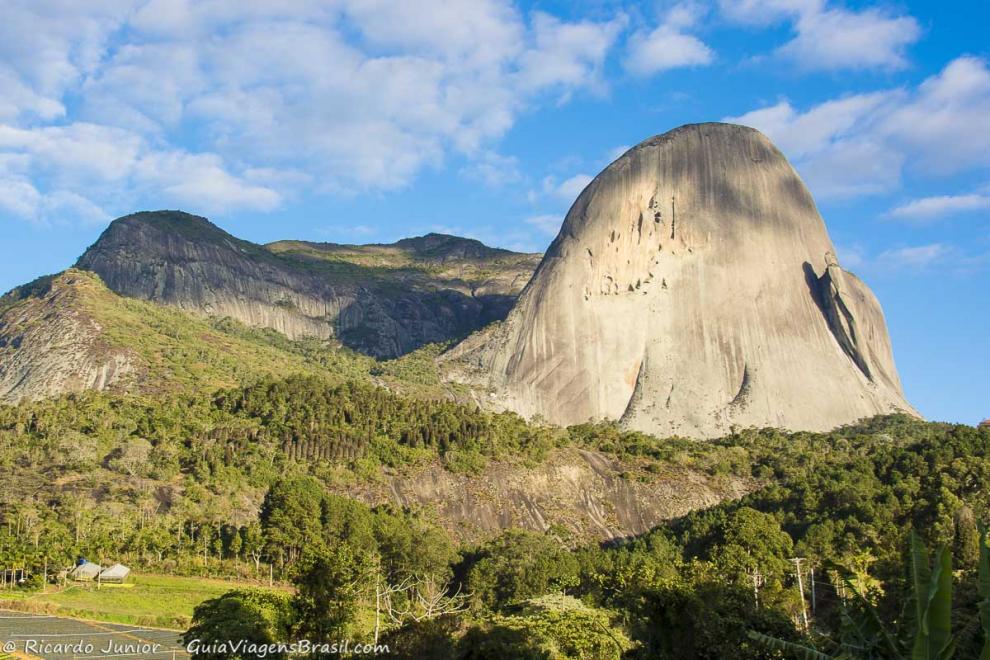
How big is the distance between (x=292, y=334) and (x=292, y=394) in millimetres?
99485

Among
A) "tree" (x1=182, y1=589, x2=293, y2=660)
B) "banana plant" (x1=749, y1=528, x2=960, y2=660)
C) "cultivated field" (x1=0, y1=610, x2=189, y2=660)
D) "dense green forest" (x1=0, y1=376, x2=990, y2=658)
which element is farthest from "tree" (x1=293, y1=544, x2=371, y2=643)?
"banana plant" (x1=749, y1=528, x2=960, y2=660)

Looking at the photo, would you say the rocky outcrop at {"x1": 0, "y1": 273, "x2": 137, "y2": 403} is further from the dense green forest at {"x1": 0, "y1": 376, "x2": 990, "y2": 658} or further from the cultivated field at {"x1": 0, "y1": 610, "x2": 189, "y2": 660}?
the cultivated field at {"x1": 0, "y1": 610, "x2": 189, "y2": 660}

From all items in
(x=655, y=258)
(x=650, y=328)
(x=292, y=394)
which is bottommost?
Answer: (x=292, y=394)

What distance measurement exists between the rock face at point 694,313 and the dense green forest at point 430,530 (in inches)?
1136

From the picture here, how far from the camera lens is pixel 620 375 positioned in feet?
454

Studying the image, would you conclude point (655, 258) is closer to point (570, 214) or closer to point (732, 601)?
point (570, 214)

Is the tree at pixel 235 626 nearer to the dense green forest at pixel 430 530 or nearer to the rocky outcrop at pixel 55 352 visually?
the dense green forest at pixel 430 530

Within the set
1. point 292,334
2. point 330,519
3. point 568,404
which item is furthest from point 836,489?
point 292,334

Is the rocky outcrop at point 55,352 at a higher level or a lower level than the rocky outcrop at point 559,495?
higher

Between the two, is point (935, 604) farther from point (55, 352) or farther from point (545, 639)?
point (55, 352)

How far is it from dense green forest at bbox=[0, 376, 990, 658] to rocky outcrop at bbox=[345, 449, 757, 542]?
2.09m

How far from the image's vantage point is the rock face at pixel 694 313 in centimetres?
13362

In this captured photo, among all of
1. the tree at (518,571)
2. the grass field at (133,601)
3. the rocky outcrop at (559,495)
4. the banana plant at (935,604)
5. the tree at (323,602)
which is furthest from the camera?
the rocky outcrop at (559,495)

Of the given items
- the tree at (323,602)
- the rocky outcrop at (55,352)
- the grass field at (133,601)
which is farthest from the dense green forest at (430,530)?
the rocky outcrop at (55,352)
